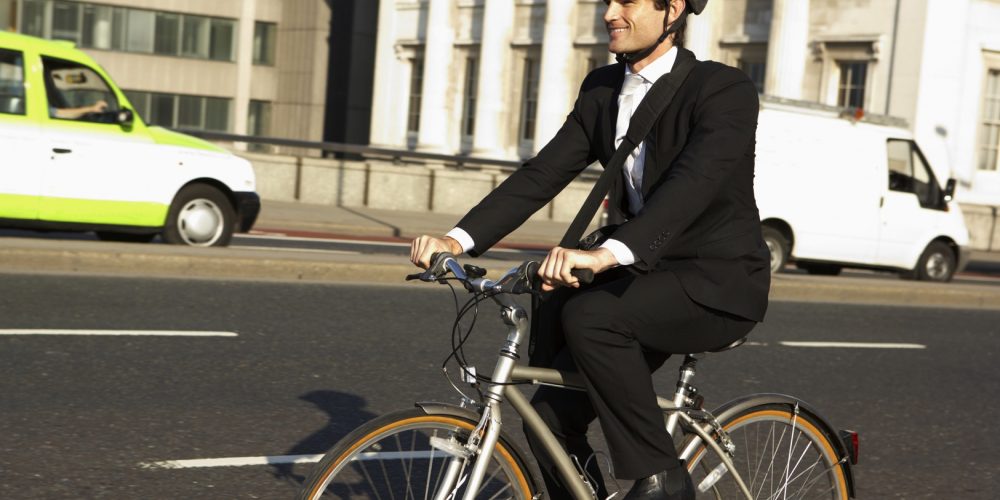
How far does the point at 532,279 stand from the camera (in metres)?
3.42

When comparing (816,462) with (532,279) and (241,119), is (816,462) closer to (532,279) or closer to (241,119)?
(532,279)

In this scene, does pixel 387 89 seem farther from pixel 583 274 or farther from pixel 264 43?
pixel 583 274

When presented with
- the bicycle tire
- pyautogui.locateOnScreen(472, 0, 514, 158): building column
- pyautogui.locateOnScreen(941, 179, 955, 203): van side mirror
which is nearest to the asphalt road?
the bicycle tire

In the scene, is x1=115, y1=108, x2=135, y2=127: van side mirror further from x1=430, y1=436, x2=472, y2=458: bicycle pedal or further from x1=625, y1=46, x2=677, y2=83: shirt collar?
x1=430, y1=436, x2=472, y2=458: bicycle pedal

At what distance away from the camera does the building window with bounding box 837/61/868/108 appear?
107ft

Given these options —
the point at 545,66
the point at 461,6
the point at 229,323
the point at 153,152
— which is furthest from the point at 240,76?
the point at 229,323

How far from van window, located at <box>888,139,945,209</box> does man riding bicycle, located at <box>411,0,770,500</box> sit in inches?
571

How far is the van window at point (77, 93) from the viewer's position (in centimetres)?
1282

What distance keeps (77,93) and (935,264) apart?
11.0 metres

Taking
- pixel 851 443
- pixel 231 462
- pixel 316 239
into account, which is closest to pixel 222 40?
pixel 316 239

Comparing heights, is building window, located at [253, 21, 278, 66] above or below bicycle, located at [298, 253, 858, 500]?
above

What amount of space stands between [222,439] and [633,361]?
2978 millimetres

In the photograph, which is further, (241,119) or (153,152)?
(241,119)

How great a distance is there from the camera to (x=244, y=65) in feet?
198
